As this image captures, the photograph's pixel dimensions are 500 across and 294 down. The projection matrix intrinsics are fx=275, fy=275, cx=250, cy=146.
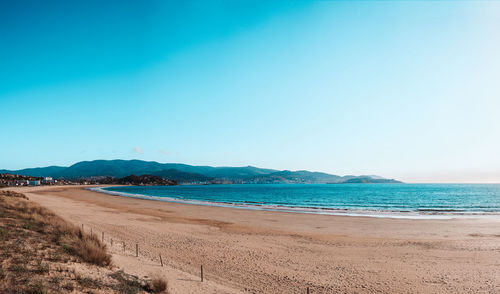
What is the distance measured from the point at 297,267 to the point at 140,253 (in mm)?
8229

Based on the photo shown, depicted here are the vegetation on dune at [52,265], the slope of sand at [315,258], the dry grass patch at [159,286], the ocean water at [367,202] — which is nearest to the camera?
the vegetation on dune at [52,265]

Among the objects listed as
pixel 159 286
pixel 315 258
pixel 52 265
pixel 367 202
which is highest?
pixel 52 265

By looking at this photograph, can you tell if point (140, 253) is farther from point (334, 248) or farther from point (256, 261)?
point (334, 248)

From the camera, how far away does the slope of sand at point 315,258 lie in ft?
37.0

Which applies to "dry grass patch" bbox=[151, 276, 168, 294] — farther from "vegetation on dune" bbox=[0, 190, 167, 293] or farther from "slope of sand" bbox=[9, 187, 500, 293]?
"slope of sand" bbox=[9, 187, 500, 293]

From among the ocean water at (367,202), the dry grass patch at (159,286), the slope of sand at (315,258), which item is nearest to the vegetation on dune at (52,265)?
the dry grass patch at (159,286)

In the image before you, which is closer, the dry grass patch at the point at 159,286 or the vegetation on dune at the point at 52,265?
the vegetation on dune at the point at 52,265

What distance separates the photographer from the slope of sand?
1127 centimetres

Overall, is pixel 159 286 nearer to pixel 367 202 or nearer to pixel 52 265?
pixel 52 265

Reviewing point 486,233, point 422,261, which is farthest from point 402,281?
point 486,233

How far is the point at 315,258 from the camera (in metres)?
15.2

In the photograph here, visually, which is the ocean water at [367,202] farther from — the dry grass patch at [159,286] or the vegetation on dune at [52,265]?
the dry grass patch at [159,286]

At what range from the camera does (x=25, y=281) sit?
7.25 m

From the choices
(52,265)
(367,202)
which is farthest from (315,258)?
(367,202)
